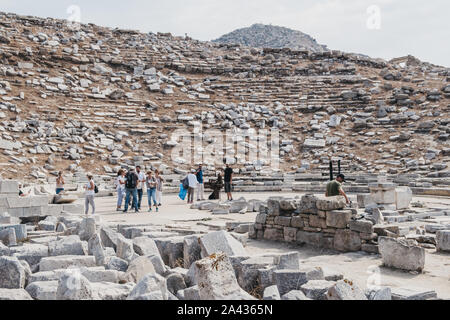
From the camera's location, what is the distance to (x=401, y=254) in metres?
7.25

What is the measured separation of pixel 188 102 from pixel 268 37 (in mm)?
55522

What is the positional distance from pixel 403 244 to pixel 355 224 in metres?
1.46

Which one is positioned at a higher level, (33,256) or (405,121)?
(405,121)

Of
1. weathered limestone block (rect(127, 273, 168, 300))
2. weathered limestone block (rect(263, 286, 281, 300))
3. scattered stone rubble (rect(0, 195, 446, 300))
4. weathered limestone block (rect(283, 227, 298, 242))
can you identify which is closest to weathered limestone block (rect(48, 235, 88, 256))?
scattered stone rubble (rect(0, 195, 446, 300))

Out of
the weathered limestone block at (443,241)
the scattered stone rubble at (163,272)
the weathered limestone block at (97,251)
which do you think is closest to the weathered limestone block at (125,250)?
the scattered stone rubble at (163,272)

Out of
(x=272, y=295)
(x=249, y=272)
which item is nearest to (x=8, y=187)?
(x=249, y=272)

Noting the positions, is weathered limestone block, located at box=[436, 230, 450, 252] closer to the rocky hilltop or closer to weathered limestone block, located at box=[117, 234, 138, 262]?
weathered limestone block, located at box=[117, 234, 138, 262]

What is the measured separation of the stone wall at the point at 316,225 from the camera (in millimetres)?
8617

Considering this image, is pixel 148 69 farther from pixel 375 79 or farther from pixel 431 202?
pixel 431 202

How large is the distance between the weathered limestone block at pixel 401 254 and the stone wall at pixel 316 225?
2.75 ft

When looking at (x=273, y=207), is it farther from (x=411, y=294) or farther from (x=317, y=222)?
(x=411, y=294)
